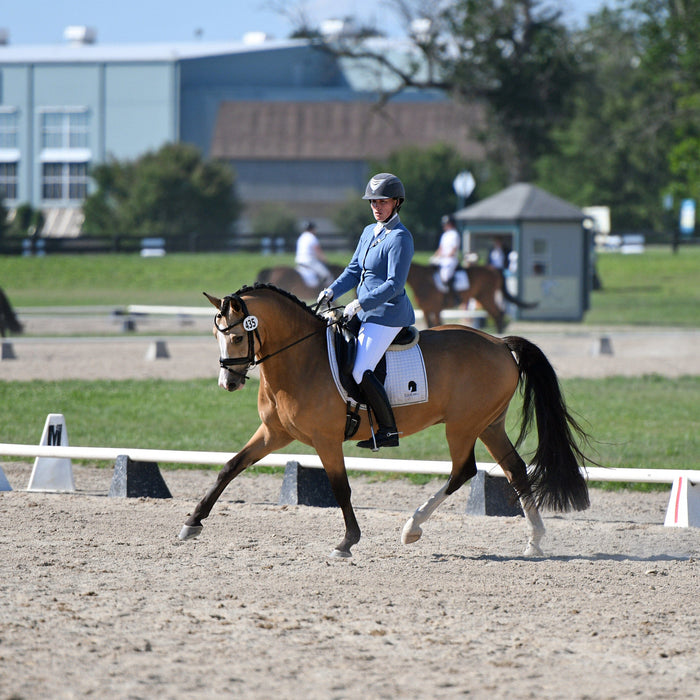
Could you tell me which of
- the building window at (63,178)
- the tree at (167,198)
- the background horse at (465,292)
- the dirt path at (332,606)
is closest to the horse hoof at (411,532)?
the dirt path at (332,606)

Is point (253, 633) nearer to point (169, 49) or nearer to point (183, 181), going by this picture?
point (183, 181)

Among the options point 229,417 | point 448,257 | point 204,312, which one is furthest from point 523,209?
point 229,417

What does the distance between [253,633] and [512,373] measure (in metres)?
2.84

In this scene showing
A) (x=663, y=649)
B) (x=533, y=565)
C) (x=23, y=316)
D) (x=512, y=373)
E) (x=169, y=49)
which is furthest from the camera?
(x=169, y=49)

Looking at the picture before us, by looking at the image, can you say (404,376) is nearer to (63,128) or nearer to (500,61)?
(500,61)

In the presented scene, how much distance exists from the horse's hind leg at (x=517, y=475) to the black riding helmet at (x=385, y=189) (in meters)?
1.54

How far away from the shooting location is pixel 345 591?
19.8 feet

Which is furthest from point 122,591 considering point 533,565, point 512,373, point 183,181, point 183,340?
point 183,181

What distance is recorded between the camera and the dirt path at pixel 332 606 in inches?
182

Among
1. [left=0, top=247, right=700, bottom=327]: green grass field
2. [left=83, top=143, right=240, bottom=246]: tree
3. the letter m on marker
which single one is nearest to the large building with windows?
[left=83, top=143, right=240, bottom=246]: tree

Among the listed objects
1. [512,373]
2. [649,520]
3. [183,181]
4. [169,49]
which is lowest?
[649,520]

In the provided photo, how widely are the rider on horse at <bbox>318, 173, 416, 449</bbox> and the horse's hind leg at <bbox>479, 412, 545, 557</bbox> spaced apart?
728 millimetres

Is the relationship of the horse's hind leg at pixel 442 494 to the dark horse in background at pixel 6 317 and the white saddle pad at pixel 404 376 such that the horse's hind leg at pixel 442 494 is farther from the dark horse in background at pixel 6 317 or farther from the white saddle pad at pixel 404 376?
the dark horse in background at pixel 6 317

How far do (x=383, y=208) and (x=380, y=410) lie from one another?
1172mm
